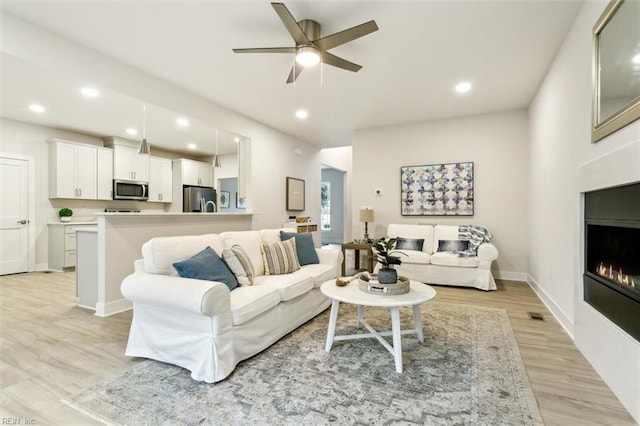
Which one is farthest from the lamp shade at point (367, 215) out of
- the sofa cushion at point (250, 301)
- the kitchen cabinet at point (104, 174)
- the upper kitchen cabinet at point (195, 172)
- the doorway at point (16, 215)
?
the doorway at point (16, 215)

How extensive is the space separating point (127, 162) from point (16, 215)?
199 centimetres

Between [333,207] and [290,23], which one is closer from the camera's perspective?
[290,23]

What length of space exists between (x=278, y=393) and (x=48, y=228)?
6.08 m

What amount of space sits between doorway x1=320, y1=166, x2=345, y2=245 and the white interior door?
7286 millimetres

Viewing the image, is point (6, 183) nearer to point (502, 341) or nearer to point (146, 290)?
point (146, 290)

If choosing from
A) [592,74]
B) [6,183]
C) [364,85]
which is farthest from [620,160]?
[6,183]

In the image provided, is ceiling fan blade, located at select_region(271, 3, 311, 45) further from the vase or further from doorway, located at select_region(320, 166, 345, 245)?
doorway, located at select_region(320, 166, 345, 245)

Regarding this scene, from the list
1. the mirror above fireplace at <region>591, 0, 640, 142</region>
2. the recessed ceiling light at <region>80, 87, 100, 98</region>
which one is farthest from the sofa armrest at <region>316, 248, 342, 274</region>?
the recessed ceiling light at <region>80, 87, 100, 98</region>

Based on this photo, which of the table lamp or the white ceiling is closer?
the white ceiling

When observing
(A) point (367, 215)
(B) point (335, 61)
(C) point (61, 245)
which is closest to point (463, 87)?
(B) point (335, 61)

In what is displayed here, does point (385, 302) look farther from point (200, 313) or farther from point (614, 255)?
point (614, 255)

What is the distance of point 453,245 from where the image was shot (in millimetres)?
4586

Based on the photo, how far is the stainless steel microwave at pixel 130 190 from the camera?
620cm

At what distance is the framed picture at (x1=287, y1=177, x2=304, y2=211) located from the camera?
6.09m
